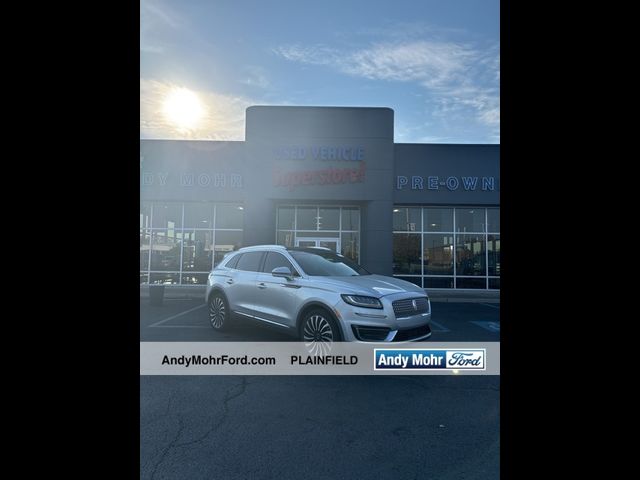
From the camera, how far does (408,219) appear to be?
17094 mm

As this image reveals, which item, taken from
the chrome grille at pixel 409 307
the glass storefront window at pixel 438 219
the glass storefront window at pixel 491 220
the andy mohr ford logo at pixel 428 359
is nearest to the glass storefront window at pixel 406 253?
the glass storefront window at pixel 438 219

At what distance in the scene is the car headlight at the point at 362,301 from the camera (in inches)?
203

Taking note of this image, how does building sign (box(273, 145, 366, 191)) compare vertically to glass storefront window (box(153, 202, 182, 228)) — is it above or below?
above

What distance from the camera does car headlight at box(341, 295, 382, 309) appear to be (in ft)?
16.9

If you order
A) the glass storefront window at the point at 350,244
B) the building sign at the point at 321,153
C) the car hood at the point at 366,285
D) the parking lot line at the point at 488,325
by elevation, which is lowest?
the parking lot line at the point at 488,325

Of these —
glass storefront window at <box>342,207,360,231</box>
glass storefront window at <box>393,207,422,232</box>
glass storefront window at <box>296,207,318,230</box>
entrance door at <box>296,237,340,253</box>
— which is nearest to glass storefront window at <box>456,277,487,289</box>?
glass storefront window at <box>393,207,422,232</box>

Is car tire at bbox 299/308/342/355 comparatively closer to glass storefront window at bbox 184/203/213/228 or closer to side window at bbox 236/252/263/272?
side window at bbox 236/252/263/272

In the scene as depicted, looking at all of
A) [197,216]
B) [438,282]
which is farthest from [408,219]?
[197,216]

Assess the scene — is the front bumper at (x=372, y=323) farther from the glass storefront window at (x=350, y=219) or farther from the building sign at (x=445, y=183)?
the building sign at (x=445, y=183)

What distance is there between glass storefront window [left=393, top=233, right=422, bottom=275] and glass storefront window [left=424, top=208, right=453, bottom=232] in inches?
31.3

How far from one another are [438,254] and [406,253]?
63.9 inches

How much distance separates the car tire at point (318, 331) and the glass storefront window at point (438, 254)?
491 inches
